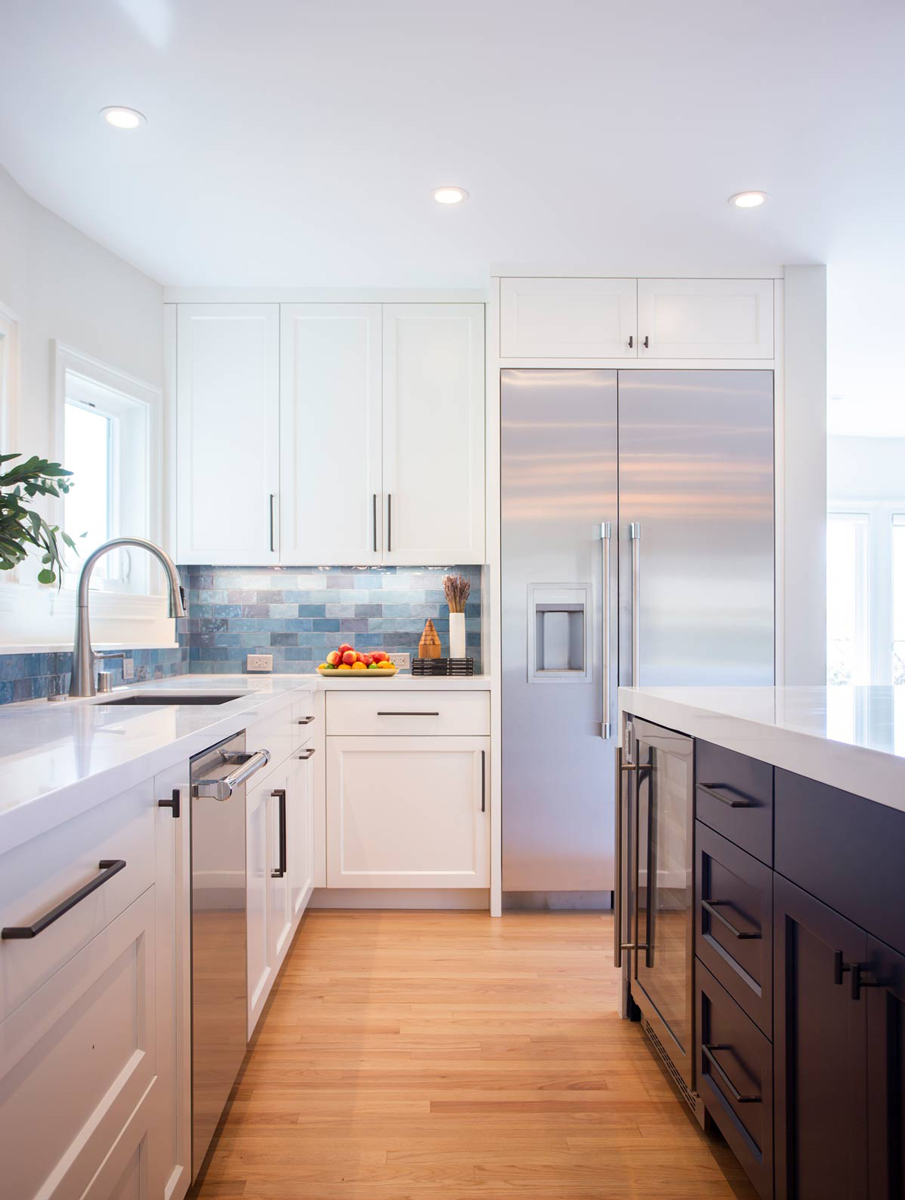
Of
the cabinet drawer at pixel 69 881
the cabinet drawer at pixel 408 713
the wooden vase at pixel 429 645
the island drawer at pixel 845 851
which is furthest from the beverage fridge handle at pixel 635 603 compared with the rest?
the cabinet drawer at pixel 69 881

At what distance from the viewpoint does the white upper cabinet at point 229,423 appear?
11.5ft

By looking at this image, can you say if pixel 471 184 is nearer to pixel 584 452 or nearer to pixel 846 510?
pixel 584 452

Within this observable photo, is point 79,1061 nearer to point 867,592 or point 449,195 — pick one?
point 449,195

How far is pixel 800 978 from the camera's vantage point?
47.7 inches

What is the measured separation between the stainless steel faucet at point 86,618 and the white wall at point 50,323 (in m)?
0.17

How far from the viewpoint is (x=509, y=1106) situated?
74.0 inches

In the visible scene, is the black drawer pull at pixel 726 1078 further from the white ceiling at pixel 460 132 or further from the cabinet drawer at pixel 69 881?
the white ceiling at pixel 460 132

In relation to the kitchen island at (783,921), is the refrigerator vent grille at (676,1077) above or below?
below

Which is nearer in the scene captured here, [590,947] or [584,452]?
[590,947]

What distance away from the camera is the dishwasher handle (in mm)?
1502

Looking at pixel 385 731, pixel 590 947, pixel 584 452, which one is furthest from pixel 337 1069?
pixel 584 452

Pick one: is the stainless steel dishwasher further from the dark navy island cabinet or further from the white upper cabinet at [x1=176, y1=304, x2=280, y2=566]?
the white upper cabinet at [x1=176, y1=304, x2=280, y2=566]

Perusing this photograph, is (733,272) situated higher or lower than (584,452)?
higher

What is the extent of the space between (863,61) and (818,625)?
195cm
